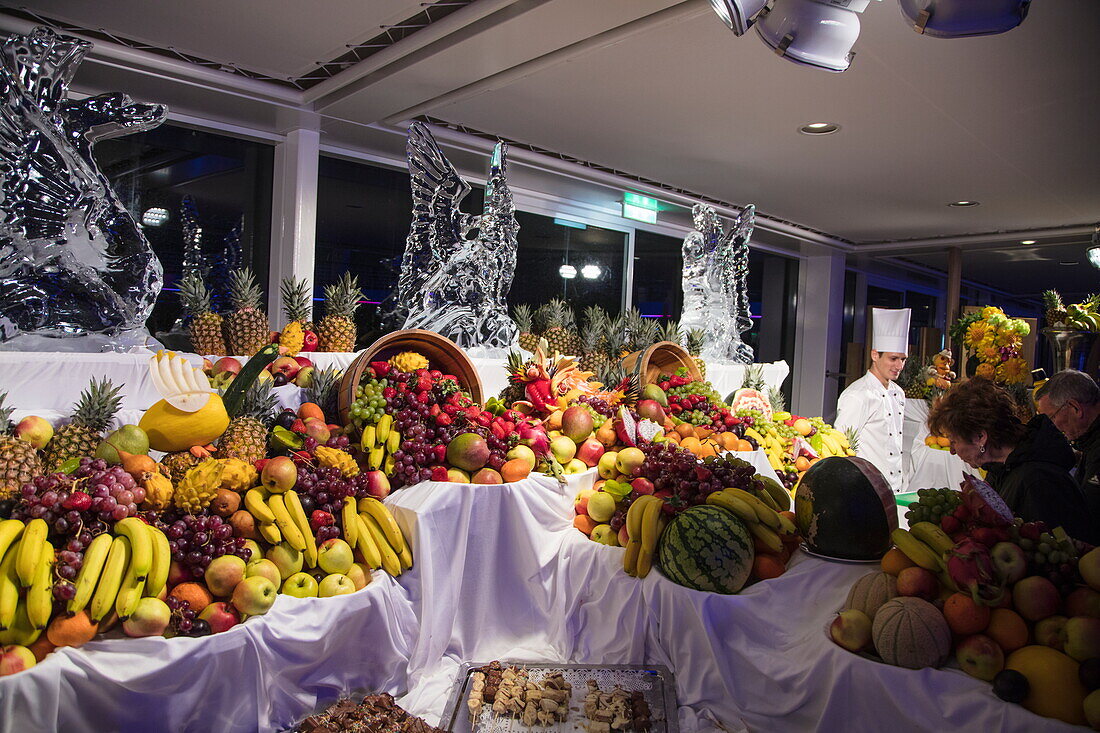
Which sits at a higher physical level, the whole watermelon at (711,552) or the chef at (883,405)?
the chef at (883,405)

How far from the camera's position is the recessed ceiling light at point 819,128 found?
4.24 meters

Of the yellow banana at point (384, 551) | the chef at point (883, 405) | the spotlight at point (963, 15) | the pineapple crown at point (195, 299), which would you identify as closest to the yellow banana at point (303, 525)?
the yellow banana at point (384, 551)

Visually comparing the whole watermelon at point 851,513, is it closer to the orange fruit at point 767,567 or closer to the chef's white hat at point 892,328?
the orange fruit at point 767,567

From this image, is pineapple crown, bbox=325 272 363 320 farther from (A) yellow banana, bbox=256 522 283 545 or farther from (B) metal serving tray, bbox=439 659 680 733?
(B) metal serving tray, bbox=439 659 680 733

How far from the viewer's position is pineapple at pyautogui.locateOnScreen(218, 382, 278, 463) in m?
2.53

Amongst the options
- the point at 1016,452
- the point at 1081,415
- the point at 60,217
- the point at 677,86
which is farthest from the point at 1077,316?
the point at 60,217

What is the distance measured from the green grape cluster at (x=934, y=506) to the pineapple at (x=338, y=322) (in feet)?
9.75

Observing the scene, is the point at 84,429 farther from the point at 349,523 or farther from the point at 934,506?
the point at 934,506

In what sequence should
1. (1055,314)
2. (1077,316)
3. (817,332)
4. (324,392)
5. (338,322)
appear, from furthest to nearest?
(817,332) → (1055,314) → (1077,316) → (338,322) → (324,392)

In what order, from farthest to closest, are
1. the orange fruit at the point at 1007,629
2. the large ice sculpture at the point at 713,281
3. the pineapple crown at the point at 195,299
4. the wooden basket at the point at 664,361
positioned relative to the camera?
the large ice sculpture at the point at 713,281 → the wooden basket at the point at 664,361 → the pineapple crown at the point at 195,299 → the orange fruit at the point at 1007,629

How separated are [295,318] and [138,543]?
223 centimetres

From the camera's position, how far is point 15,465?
6.66 ft

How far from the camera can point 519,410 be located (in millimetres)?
3566

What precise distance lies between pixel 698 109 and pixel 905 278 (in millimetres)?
8568
